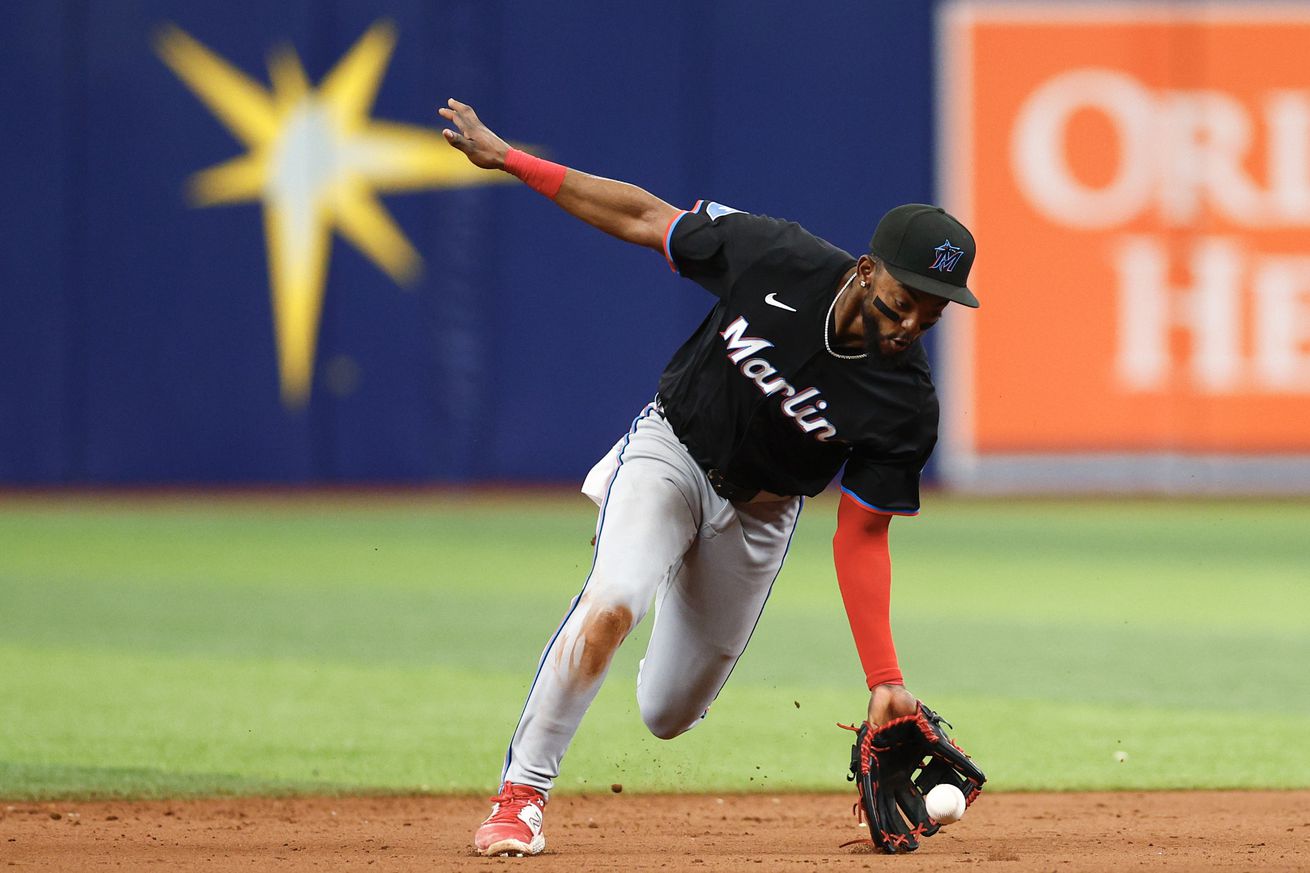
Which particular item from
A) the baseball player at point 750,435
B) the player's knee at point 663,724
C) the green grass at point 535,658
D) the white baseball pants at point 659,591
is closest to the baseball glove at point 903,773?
the baseball player at point 750,435

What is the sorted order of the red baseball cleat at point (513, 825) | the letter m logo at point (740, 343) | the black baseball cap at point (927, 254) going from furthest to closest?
the letter m logo at point (740, 343), the red baseball cleat at point (513, 825), the black baseball cap at point (927, 254)

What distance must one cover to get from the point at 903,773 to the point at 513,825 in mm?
976

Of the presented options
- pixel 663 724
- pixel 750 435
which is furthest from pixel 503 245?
pixel 750 435

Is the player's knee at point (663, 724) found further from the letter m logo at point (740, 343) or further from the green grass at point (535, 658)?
the letter m logo at point (740, 343)

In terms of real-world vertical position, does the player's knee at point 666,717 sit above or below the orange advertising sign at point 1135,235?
below

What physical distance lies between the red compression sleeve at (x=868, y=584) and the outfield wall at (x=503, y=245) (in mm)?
11722

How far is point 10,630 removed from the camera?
885cm

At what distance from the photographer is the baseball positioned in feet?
14.7

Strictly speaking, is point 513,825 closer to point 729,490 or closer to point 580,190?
point 729,490

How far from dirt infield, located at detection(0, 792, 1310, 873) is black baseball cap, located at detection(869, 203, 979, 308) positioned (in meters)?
1.35

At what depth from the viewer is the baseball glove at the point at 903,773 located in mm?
4504

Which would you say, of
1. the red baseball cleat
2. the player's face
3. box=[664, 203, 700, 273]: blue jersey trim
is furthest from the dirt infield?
box=[664, 203, 700, 273]: blue jersey trim

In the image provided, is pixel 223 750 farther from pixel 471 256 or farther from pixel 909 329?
pixel 471 256

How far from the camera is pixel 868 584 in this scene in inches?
179
